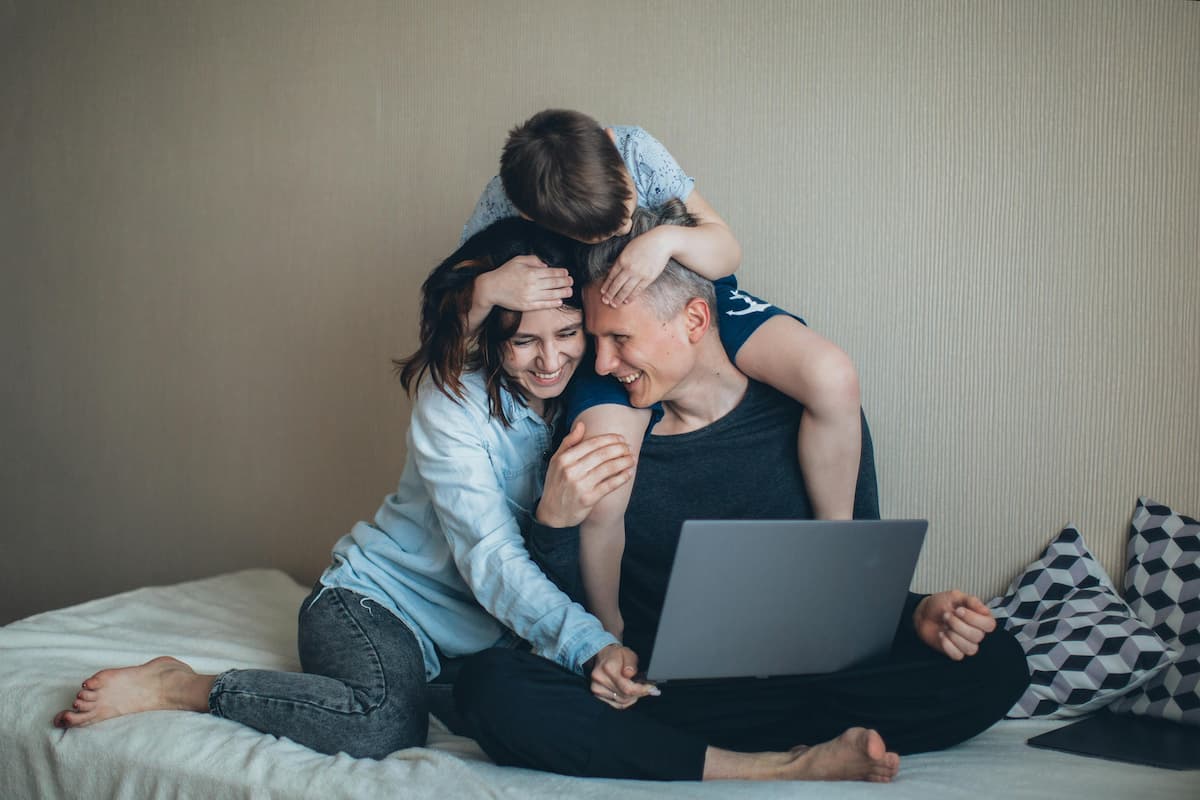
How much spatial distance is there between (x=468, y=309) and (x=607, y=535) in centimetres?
47

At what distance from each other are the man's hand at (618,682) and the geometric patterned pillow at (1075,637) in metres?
0.75

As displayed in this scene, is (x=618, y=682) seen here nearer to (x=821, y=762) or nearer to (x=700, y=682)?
(x=700, y=682)

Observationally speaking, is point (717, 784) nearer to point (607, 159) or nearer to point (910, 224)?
point (607, 159)

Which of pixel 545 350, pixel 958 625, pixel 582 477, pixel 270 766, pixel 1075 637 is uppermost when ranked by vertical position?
pixel 545 350

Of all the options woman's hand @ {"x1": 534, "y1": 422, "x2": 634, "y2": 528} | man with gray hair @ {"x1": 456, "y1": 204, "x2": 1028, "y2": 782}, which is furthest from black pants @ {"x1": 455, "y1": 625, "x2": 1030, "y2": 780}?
woman's hand @ {"x1": 534, "y1": 422, "x2": 634, "y2": 528}

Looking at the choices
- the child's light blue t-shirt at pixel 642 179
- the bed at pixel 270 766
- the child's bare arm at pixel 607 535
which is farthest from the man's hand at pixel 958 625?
the child's light blue t-shirt at pixel 642 179

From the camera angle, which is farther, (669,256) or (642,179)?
(642,179)

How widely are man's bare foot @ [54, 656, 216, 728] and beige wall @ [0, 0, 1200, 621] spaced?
0.90 meters

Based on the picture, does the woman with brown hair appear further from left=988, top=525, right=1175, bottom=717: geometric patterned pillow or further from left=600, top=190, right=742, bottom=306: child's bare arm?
left=988, top=525, right=1175, bottom=717: geometric patterned pillow

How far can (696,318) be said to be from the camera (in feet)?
5.43

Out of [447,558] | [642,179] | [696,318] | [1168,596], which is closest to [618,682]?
[447,558]

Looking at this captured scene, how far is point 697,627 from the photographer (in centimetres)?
137

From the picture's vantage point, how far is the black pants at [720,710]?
139 centimetres

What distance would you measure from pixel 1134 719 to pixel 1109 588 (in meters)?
0.25
